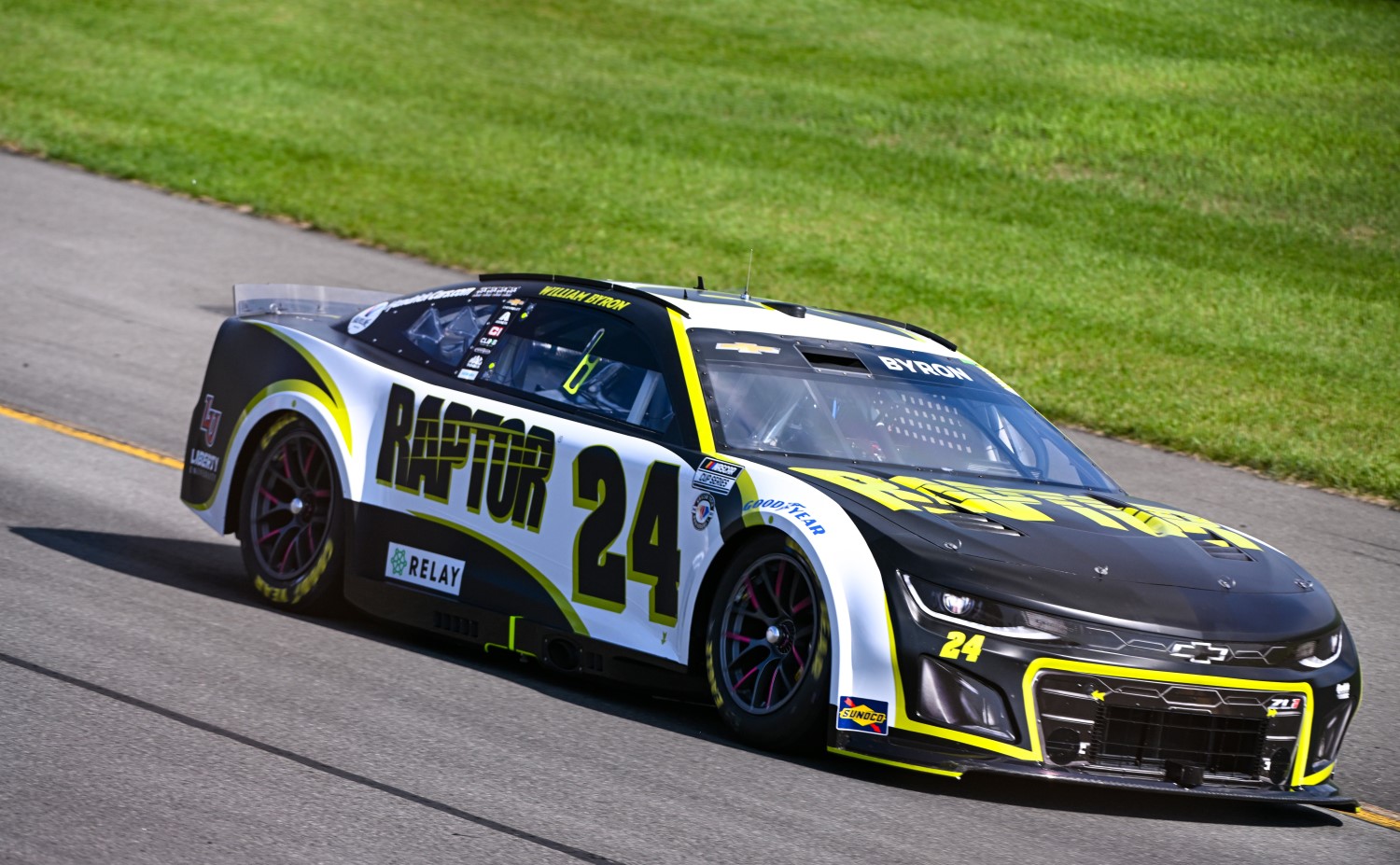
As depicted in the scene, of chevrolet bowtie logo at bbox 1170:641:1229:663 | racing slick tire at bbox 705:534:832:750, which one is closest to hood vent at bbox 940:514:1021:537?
racing slick tire at bbox 705:534:832:750

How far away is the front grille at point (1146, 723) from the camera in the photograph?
17.8 feet

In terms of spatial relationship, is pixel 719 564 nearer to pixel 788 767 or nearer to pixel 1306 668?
pixel 788 767

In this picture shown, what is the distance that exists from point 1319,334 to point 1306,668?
10134 mm

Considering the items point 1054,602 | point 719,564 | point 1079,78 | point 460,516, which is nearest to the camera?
point 1054,602

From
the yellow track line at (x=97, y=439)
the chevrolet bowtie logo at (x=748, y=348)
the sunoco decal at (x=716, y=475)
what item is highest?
the chevrolet bowtie logo at (x=748, y=348)

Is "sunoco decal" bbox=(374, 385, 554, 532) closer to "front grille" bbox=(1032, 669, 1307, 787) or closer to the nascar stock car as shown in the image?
the nascar stock car

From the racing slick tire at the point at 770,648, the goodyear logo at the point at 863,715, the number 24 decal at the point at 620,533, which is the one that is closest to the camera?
the goodyear logo at the point at 863,715

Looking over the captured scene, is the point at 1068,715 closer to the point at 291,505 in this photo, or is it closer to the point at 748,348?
the point at 748,348

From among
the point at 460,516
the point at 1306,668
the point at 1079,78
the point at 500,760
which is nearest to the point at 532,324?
the point at 460,516

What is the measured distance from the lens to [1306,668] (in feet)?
18.7

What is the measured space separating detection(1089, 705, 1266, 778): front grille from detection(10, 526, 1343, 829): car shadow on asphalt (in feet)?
0.86

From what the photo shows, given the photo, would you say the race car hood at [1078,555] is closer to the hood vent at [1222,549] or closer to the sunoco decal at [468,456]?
the hood vent at [1222,549]

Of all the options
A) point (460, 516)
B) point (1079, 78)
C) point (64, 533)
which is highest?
point (1079, 78)

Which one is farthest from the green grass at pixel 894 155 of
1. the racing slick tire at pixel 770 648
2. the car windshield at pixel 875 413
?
the racing slick tire at pixel 770 648
